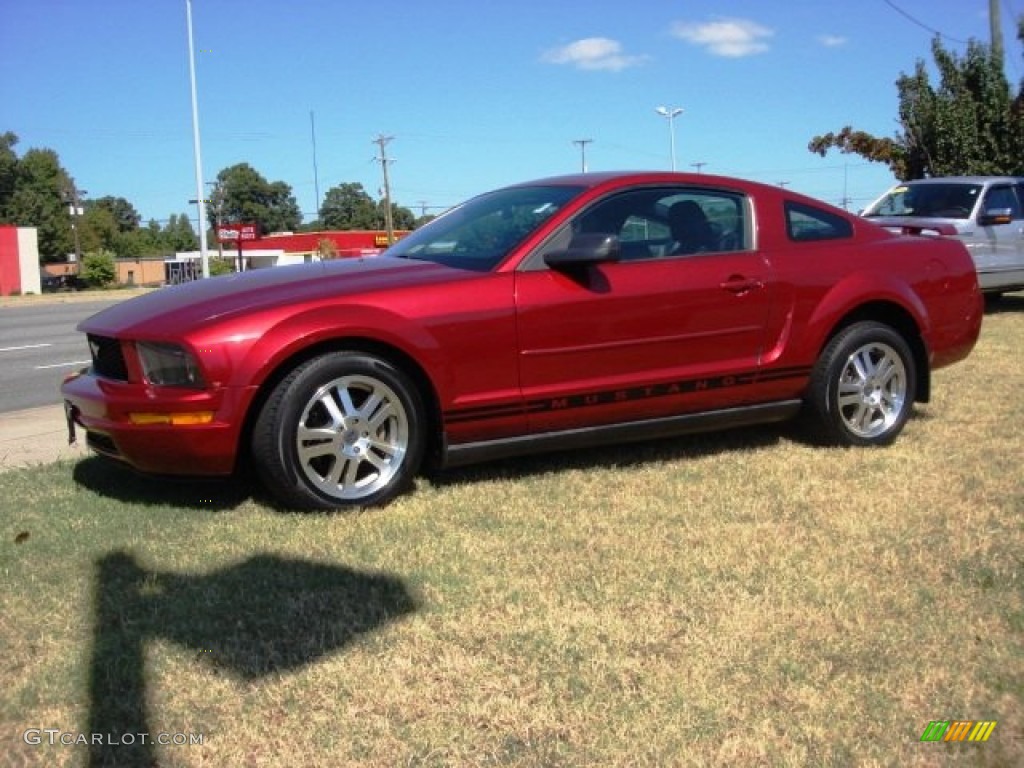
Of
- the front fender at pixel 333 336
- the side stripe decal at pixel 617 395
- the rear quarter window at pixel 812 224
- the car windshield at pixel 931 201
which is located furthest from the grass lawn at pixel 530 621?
the car windshield at pixel 931 201

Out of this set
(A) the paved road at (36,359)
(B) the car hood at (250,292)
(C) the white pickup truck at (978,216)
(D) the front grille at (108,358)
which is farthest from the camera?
(C) the white pickup truck at (978,216)

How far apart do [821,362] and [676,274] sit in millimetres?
1041

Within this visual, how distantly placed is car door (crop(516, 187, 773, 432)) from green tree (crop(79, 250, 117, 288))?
190ft

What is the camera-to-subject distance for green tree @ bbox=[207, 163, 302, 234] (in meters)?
128

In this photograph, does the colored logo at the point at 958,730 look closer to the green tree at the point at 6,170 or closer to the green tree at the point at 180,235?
the green tree at the point at 6,170

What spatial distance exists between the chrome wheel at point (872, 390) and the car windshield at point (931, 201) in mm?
6777

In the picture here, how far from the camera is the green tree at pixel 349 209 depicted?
133000 millimetres

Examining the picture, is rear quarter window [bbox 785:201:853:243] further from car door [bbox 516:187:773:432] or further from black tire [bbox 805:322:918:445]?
black tire [bbox 805:322:918:445]

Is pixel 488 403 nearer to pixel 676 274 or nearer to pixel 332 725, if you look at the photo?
pixel 676 274

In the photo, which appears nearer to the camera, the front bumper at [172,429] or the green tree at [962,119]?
the front bumper at [172,429]

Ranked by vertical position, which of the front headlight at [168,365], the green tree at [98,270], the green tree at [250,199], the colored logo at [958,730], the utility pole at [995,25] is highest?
the green tree at [250,199]

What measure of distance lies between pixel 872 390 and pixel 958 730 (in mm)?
3071

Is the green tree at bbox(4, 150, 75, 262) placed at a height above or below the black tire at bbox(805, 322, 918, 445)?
above

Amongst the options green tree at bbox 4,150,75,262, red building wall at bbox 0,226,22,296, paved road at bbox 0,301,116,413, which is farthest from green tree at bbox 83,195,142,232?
paved road at bbox 0,301,116,413
